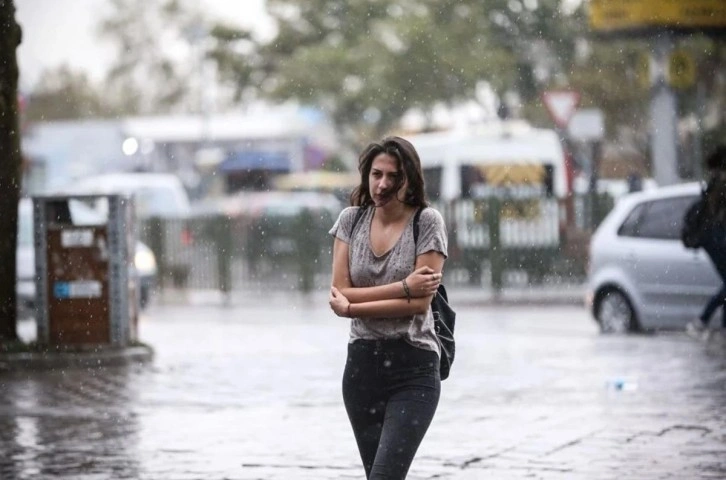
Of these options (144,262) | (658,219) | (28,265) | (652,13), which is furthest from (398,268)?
(652,13)

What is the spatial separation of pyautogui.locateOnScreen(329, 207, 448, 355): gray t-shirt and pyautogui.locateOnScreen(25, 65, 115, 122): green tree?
63893 millimetres

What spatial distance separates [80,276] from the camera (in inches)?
601

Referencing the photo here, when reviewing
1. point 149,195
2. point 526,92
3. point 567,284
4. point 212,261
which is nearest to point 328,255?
point 212,261

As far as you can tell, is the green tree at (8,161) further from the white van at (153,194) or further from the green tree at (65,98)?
the green tree at (65,98)

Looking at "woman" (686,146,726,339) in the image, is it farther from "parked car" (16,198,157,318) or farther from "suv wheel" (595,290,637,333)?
"parked car" (16,198,157,318)

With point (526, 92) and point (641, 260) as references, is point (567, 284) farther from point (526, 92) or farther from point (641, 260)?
point (526, 92)

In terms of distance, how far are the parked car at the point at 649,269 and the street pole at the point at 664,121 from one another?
7.45m

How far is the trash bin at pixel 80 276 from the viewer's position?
15164 millimetres

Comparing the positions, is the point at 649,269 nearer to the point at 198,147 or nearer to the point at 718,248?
the point at 718,248

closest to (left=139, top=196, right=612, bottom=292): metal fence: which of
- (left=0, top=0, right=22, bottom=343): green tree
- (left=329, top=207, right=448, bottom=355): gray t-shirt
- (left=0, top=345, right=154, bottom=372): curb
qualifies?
(left=0, top=345, right=154, bottom=372): curb

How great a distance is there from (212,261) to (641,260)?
12461 millimetres

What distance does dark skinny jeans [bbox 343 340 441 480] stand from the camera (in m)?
5.82

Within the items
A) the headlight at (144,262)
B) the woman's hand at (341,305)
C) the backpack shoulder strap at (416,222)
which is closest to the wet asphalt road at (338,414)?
the woman's hand at (341,305)

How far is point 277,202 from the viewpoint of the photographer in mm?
39750
